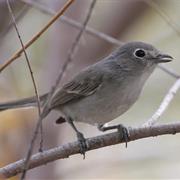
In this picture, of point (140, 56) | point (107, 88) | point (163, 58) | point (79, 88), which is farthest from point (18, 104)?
point (163, 58)

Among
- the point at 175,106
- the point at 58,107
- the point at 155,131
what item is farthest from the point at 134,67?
the point at 175,106

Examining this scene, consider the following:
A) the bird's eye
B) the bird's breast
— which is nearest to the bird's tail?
the bird's breast

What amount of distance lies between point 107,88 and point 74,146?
134 cm

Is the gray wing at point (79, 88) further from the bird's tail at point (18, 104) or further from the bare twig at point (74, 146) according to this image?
the bare twig at point (74, 146)

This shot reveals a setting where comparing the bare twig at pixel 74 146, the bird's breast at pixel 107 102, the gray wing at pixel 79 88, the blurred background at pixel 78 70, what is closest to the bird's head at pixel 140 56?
the bird's breast at pixel 107 102

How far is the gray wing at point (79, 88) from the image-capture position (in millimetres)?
4855

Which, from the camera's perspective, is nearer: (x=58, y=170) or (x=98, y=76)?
(x=98, y=76)

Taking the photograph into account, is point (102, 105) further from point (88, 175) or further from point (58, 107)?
point (88, 175)

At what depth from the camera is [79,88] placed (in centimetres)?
500

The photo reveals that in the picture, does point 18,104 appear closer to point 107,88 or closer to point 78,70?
point 107,88

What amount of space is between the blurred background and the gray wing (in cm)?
77

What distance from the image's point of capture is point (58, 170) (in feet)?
19.9

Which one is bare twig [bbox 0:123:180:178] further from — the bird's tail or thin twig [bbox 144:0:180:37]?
the bird's tail

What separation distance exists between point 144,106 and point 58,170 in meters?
2.00
